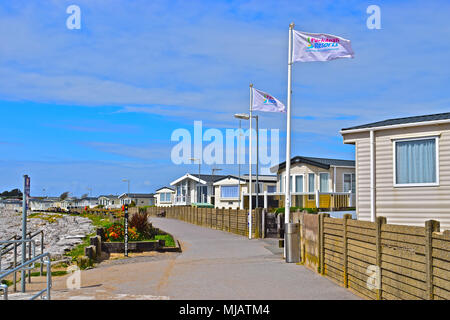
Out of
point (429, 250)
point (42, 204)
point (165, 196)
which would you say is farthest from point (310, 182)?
point (42, 204)

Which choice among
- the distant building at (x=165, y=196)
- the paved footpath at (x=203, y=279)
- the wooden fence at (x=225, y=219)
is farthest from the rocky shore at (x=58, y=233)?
the distant building at (x=165, y=196)

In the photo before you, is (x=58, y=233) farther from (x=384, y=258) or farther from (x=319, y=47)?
(x=384, y=258)

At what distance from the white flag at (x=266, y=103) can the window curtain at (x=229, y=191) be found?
28909 mm

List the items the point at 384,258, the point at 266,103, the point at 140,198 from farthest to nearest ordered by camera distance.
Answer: the point at 140,198 < the point at 266,103 < the point at 384,258

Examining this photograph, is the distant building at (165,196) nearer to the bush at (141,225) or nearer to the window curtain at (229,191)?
the window curtain at (229,191)

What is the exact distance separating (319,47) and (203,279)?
862 centimetres

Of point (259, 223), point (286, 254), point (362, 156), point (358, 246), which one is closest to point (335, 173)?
point (259, 223)

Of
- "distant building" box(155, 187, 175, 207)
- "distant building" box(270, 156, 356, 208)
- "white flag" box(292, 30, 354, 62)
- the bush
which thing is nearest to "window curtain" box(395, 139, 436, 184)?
"white flag" box(292, 30, 354, 62)

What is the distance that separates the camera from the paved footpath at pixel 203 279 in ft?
35.9

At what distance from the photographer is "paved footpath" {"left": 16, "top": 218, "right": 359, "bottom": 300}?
35.9 ft

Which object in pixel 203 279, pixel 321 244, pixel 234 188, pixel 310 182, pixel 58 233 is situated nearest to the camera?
pixel 203 279

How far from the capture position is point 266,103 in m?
23.9

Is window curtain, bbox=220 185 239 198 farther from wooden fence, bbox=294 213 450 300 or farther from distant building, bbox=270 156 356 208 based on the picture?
wooden fence, bbox=294 213 450 300
